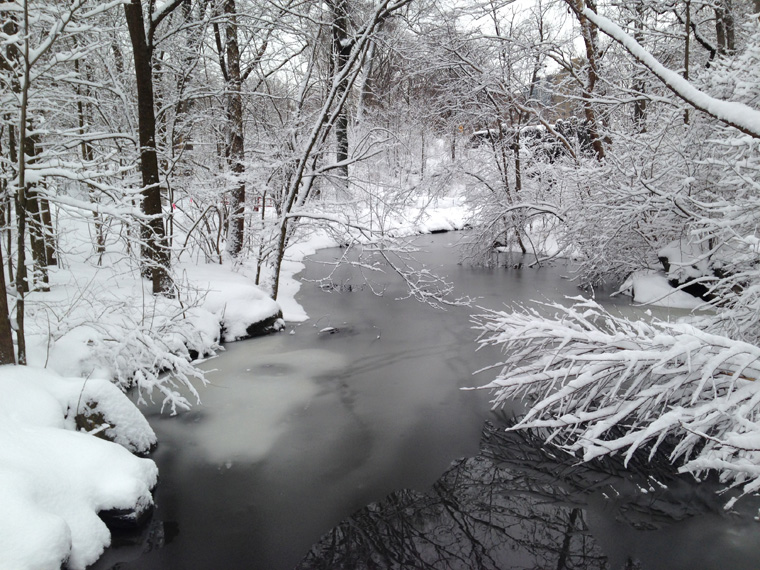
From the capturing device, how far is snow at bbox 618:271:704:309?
1000 centimetres

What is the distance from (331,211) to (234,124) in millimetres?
3007

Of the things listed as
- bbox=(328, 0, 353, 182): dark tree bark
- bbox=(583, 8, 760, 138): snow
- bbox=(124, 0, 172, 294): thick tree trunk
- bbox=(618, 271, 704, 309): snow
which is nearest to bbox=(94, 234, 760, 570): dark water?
bbox=(124, 0, 172, 294): thick tree trunk

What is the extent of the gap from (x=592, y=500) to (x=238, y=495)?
3.15 m

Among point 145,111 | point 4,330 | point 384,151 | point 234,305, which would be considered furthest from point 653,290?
point 4,330

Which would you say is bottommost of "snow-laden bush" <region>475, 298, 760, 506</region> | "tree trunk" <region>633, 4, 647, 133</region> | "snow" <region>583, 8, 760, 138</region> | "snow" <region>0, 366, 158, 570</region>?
"snow" <region>0, 366, 158, 570</region>

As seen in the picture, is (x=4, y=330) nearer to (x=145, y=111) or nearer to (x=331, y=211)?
(x=145, y=111)

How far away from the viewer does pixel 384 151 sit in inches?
433

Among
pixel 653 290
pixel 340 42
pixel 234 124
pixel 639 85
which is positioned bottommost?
pixel 653 290

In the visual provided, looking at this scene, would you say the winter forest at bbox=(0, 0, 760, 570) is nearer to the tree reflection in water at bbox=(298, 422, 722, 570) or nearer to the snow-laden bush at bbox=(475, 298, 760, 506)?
the snow-laden bush at bbox=(475, 298, 760, 506)

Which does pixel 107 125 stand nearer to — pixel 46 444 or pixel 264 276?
pixel 264 276

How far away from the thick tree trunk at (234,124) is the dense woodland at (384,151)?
46 millimetres

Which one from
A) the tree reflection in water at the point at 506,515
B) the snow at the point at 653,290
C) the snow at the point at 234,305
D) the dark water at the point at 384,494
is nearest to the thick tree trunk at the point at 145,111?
the snow at the point at 234,305

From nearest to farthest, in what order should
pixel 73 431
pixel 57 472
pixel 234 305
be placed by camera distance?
pixel 57 472, pixel 73 431, pixel 234 305

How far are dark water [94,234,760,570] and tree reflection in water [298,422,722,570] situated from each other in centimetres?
1
